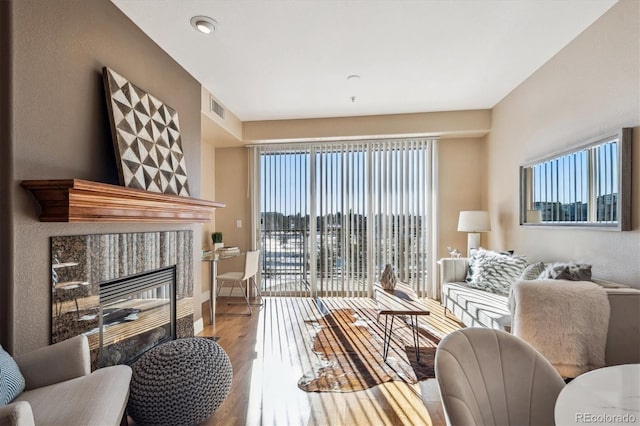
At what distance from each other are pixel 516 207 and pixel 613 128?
1607 millimetres

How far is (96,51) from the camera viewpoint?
6.81 feet

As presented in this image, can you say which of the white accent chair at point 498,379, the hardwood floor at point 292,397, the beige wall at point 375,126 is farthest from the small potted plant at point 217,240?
the white accent chair at point 498,379

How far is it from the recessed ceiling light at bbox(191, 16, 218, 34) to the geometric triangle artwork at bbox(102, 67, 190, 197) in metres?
0.67

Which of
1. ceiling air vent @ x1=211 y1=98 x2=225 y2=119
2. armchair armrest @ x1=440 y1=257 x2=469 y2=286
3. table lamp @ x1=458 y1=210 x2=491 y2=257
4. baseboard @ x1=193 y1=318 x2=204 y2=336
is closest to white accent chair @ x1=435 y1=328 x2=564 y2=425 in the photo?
armchair armrest @ x1=440 y1=257 x2=469 y2=286

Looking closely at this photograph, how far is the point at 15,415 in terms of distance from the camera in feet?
3.34

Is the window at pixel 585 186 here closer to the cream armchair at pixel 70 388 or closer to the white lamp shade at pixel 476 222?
the white lamp shade at pixel 476 222

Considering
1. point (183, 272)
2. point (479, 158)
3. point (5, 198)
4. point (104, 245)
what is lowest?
point (183, 272)

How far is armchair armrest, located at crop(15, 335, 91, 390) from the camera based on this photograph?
1.48 meters

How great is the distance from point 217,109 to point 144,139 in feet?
5.57

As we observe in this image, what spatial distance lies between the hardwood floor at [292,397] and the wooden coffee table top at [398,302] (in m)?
0.51

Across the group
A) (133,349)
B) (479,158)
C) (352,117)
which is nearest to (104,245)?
(133,349)

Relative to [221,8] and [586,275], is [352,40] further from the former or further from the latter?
[586,275]

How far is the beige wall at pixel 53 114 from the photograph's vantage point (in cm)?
157

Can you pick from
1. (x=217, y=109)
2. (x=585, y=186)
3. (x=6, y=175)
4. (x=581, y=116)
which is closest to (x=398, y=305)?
(x=585, y=186)
